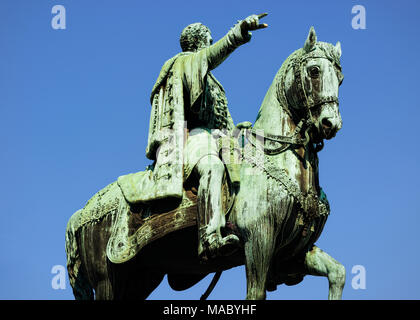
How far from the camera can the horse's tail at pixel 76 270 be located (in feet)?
50.3

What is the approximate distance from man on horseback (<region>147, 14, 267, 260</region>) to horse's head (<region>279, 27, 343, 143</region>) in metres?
0.73

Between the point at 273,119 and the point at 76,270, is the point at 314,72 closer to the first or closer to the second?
the point at 273,119

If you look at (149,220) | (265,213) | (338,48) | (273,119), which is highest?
(338,48)

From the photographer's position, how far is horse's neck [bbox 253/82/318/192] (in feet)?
45.8

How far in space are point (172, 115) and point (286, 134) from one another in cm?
163

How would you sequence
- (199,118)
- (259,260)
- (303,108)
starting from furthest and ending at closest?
(199,118)
(303,108)
(259,260)

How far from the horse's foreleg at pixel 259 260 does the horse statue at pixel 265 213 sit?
0.01m

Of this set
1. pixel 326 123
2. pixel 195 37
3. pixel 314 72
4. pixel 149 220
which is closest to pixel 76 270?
pixel 149 220

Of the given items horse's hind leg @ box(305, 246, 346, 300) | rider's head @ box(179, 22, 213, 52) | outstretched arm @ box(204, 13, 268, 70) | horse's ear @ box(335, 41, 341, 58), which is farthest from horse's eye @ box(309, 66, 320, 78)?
horse's hind leg @ box(305, 246, 346, 300)

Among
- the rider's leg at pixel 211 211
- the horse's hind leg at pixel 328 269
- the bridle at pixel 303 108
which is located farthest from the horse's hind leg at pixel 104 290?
the bridle at pixel 303 108

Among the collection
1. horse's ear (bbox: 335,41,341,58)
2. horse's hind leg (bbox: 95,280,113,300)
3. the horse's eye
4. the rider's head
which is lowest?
horse's hind leg (bbox: 95,280,113,300)

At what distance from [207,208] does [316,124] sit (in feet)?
5.69

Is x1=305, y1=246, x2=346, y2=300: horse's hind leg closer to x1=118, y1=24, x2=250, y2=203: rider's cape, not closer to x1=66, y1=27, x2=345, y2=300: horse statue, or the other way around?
x1=66, y1=27, x2=345, y2=300: horse statue

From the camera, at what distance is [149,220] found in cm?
1443
